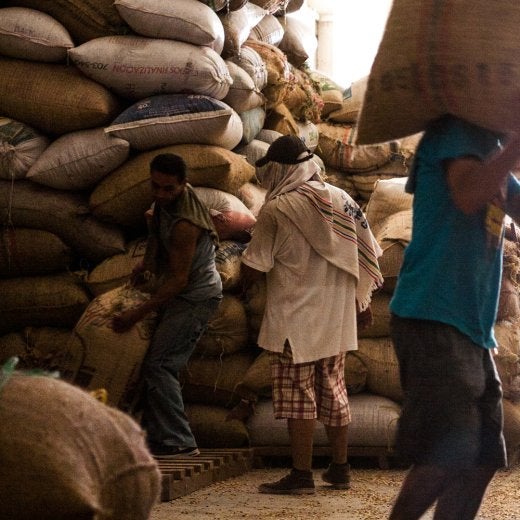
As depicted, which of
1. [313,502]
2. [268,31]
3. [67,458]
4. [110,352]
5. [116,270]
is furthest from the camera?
[268,31]

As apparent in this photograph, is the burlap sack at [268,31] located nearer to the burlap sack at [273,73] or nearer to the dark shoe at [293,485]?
the burlap sack at [273,73]

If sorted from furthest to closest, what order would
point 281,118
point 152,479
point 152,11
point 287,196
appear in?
point 281,118, point 152,11, point 287,196, point 152,479

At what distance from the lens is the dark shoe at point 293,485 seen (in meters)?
5.21

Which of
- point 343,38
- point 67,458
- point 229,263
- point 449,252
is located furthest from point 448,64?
point 343,38

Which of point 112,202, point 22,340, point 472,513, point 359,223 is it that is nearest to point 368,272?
point 359,223

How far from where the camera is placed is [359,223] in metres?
5.46

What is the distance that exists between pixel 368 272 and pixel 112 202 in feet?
4.41

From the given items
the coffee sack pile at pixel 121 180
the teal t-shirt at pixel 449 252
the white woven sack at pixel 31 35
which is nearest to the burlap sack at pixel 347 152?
the coffee sack pile at pixel 121 180

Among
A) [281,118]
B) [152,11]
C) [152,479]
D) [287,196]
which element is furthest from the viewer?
[281,118]

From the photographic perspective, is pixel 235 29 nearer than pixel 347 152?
Yes

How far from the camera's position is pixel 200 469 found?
205 inches

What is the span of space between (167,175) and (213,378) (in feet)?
4.10

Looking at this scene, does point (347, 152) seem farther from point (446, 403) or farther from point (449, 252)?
point (446, 403)

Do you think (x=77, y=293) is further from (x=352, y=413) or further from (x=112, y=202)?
(x=352, y=413)
